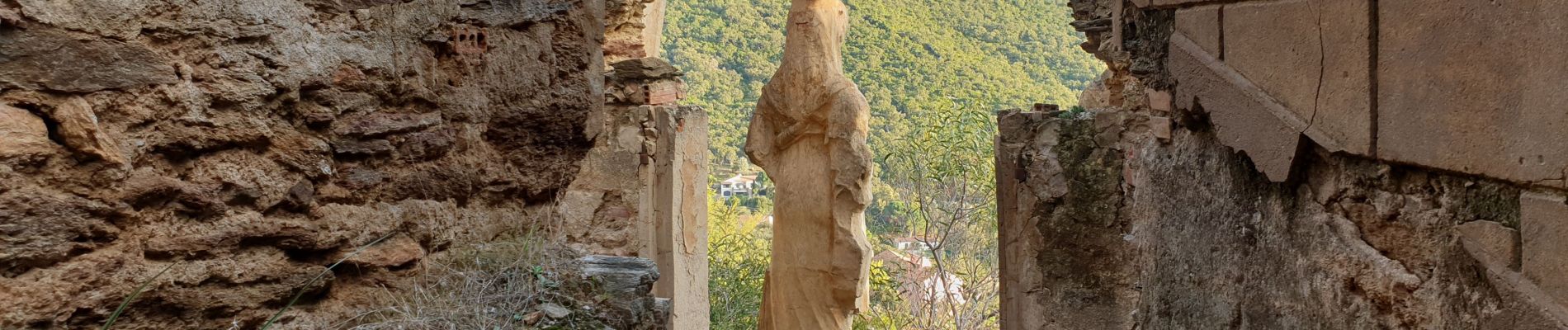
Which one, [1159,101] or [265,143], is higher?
[1159,101]

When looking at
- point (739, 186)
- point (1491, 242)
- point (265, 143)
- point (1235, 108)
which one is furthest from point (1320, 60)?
point (739, 186)

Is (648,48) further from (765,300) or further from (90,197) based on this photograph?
(90,197)

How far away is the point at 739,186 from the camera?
1833 cm

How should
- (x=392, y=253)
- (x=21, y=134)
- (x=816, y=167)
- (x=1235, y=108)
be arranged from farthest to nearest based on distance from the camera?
(x=816, y=167), (x=392, y=253), (x=1235, y=108), (x=21, y=134)

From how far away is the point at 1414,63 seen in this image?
1.75 metres

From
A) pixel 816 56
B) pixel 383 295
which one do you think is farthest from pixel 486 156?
pixel 816 56

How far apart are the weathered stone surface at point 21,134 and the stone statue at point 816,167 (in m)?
5.01

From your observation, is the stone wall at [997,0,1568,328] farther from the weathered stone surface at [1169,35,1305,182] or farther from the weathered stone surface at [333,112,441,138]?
the weathered stone surface at [333,112,441,138]

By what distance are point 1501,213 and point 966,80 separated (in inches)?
605

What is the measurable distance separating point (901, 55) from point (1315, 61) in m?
15.4

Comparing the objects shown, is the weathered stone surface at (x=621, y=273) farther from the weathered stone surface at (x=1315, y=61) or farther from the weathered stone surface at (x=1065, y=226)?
the weathered stone surface at (x=1065, y=226)

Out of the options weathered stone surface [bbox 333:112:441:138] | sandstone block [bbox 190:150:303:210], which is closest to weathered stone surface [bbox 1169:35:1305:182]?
weathered stone surface [bbox 333:112:441:138]

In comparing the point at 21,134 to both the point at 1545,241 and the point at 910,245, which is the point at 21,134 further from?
the point at 910,245

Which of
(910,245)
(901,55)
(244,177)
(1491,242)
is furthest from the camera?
(901,55)
